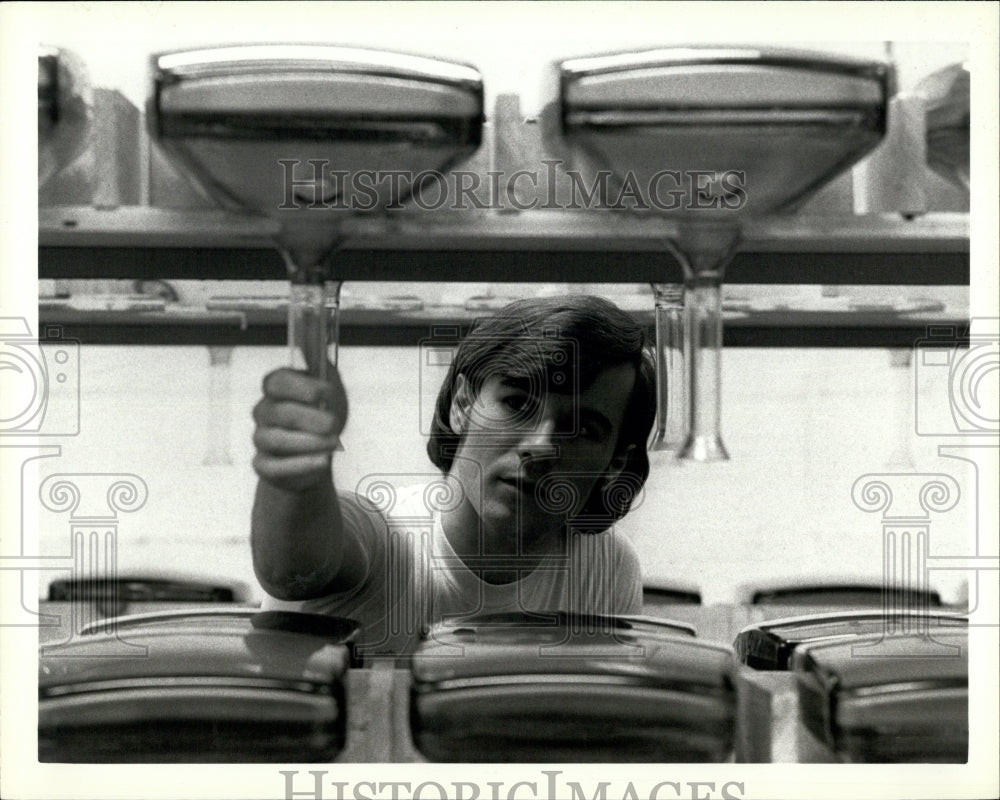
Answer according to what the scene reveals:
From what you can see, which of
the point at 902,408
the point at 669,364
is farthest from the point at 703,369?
the point at 902,408

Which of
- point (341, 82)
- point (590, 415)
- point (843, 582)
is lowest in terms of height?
point (843, 582)

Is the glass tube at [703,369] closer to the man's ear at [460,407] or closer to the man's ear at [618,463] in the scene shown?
the man's ear at [618,463]

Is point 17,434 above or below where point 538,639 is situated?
above

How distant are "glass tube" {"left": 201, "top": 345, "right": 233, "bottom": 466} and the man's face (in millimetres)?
143

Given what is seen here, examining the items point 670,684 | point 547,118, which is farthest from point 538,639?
point 547,118

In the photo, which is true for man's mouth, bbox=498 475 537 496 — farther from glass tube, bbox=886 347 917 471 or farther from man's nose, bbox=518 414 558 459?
glass tube, bbox=886 347 917 471

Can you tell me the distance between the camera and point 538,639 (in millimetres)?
770

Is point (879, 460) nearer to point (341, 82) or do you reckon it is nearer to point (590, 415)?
point (590, 415)

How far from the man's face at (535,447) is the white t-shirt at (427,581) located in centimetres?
3

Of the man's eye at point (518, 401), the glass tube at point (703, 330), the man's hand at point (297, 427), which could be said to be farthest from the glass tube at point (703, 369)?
the man's hand at point (297, 427)

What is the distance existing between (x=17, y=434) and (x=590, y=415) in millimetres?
364

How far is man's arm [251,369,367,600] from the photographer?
0.76 m

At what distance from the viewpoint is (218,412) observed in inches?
30.4

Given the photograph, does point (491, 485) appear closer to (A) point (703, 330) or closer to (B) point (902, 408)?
(A) point (703, 330)
